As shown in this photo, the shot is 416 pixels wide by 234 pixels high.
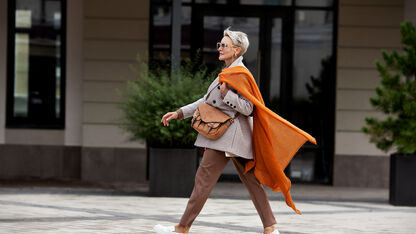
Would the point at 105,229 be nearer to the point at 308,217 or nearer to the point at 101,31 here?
the point at 308,217

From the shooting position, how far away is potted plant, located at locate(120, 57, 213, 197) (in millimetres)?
9633

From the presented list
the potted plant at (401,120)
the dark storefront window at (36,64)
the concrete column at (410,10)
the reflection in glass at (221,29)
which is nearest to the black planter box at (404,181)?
the potted plant at (401,120)

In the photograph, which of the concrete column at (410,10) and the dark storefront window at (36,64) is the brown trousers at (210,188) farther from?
the concrete column at (410,10)

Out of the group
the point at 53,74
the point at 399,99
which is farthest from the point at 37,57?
the point at 399,99

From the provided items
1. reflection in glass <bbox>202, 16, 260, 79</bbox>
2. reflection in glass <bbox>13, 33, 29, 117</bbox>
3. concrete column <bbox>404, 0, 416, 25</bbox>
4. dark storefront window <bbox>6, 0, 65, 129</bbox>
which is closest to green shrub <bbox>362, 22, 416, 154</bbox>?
concrete column <bbox>404, 0, 416, 25</bbox>

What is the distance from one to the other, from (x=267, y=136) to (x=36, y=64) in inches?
315

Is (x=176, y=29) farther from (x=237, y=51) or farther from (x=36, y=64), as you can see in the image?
(x=237, y=51)

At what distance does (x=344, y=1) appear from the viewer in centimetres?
1289

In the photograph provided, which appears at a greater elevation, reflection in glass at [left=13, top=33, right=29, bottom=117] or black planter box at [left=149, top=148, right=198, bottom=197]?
reflection in glass at [left=13, top=33, right=29, bottom=117]

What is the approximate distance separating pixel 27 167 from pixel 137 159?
1.84 m

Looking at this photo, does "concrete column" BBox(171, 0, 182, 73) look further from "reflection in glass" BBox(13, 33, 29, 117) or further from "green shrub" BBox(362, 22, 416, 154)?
"reflection in glass" BBox(13, 33, 29, 117)

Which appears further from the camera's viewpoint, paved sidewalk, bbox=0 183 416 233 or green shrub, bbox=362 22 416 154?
green shrub, bbox=362 22 416 154

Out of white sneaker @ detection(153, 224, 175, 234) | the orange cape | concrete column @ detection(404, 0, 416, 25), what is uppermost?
concrete column @ detection(404, 0, 416, 25)

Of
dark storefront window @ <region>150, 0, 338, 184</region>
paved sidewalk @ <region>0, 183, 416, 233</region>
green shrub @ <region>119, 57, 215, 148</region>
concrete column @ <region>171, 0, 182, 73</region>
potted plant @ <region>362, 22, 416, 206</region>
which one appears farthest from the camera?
dark storefront window @ <region>150, 0, 338, 184</region>
